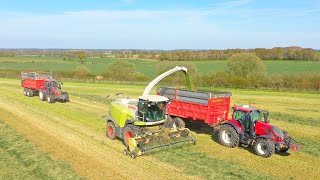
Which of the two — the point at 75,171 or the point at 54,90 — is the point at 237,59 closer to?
the point at 54,90

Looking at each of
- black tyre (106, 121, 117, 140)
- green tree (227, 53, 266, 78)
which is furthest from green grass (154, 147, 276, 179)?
green tree (227, 53, 266, 78)

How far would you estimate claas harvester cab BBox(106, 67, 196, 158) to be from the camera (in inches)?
483

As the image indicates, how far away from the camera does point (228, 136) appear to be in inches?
536

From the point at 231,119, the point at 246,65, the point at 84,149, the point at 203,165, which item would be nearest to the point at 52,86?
the point at 84,149

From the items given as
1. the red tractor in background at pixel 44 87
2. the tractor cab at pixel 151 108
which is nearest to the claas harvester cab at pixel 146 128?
the tractor cab at pixel 151 108

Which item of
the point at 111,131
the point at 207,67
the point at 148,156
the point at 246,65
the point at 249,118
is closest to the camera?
the point at 148,156

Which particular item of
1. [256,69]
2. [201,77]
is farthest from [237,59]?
[201,77]

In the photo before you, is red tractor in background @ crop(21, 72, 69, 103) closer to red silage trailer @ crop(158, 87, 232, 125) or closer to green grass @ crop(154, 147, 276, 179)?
red silage trailer @ crop(158, 87, 232, 125)

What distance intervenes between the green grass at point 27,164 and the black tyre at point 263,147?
263 inches

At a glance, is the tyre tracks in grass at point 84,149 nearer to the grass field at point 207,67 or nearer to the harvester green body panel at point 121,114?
the harvester green body panel at point 121,114

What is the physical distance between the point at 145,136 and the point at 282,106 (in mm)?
16737

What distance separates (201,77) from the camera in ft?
148

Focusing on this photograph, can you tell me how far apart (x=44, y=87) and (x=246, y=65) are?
32.8m

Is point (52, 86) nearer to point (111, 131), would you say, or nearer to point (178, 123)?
point (111, 131)
